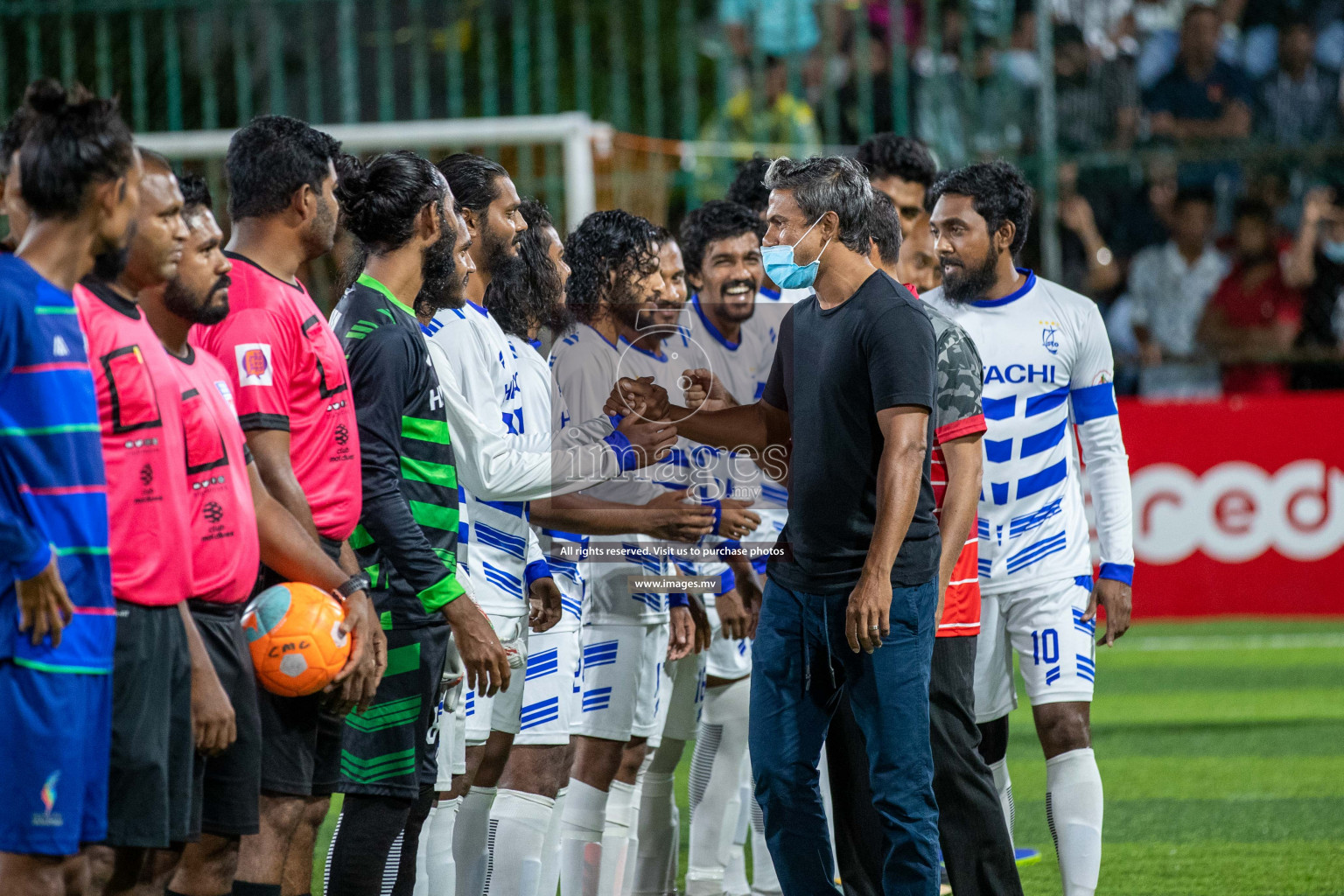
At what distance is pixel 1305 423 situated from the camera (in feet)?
38.3

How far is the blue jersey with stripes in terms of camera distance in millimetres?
2906

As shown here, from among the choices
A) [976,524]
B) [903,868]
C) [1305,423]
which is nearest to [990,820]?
[903,868]

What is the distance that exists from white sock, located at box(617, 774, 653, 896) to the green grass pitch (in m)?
1.17

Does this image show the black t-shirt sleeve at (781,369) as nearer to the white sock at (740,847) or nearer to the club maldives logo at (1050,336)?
the club maldives logo at (1050,336)

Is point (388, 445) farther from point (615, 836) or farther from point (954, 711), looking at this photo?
point (615, 836)

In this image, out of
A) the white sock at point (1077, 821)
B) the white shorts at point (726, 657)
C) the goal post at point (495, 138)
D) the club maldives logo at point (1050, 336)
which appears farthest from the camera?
the goal post at point (495, 138)

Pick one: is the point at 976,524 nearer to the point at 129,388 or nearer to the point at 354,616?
the point at 354,616

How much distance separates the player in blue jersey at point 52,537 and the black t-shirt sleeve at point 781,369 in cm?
210

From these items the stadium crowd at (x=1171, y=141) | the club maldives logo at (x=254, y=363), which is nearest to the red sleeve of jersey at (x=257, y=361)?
the club maldives logo at (x=254, y=363)

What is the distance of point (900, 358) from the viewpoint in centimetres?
408

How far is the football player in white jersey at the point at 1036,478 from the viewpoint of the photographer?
17.0ft

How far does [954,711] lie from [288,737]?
6.65 feet

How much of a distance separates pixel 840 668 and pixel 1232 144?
8.99m

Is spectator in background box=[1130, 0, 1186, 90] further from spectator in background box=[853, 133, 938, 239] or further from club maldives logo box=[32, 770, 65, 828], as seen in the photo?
club maldives logo box=[32, 770, 65, 828]
